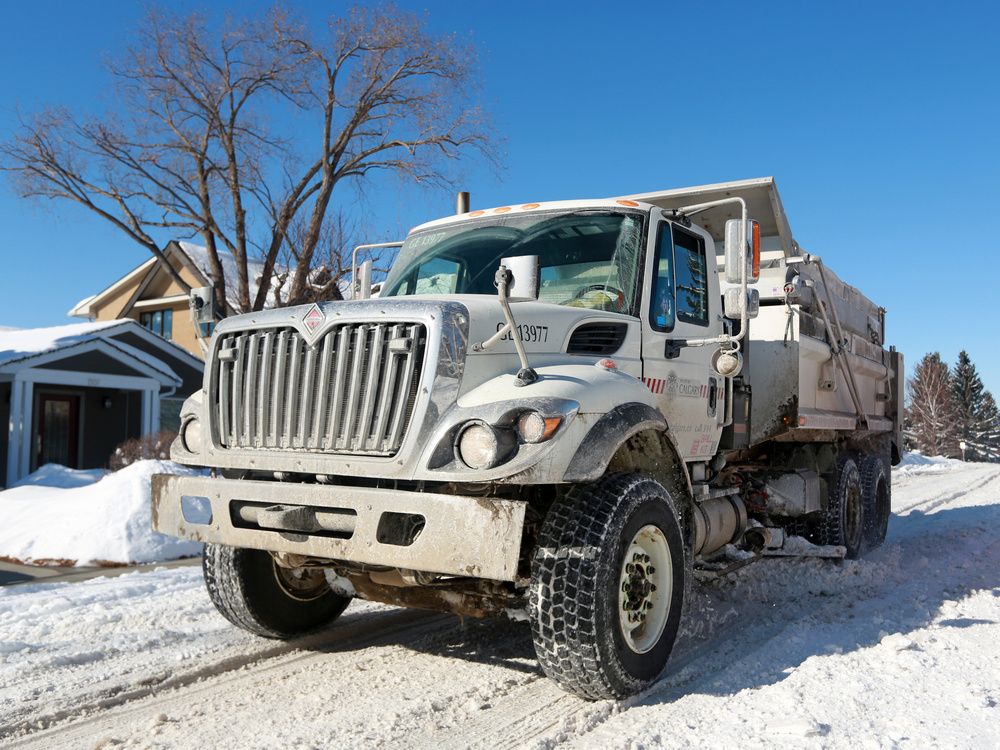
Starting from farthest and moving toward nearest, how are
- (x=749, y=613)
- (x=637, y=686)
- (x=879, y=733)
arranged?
1. (x=749, y=613)
2. (x=637, y=686)
3. (x=879, y=733)

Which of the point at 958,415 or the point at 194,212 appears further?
the point at 958,415

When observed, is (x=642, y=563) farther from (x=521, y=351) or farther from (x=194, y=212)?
(x=194, y=212)

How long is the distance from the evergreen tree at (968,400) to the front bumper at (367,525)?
71.2 m

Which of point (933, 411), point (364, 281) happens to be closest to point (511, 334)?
point (364, 281)

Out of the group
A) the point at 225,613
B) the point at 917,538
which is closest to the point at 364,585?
the point at 225,613

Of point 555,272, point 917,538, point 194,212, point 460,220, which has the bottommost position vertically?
point 917,538

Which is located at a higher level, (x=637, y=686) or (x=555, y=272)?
(x=555, y=272)

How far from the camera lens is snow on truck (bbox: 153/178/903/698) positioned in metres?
3.70

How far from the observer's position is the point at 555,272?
5125 mm

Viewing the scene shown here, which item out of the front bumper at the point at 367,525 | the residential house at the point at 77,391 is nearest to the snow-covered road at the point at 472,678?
the front bumper at the point at 367,525

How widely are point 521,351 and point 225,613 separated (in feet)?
8.79

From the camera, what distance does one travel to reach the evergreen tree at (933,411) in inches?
2495

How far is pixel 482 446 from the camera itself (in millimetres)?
3611

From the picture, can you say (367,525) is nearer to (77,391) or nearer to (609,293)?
(609,293)
